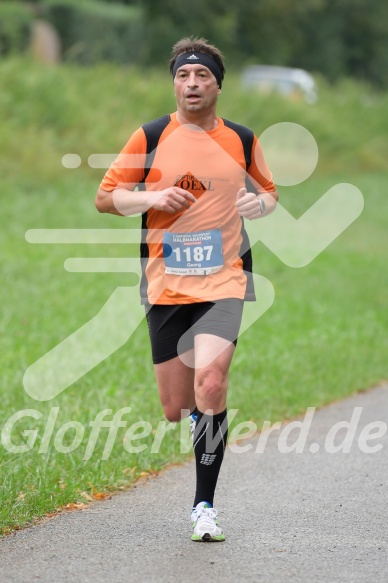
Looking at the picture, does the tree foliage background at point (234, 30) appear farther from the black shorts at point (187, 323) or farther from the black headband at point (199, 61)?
the black shorts at point (187, 323)

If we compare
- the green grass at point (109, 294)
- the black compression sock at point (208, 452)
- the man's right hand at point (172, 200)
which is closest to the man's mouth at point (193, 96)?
the man's right hand at point (172, 200)

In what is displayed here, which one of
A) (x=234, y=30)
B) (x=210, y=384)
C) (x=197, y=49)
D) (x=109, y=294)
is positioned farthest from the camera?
(x=234, y=30)

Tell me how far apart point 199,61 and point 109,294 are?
8834mm

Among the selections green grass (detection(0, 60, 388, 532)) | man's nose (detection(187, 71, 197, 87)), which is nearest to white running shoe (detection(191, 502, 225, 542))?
green grass (detection(0, 60, 388, 532))

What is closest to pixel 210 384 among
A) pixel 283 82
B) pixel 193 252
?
pixel 193 252

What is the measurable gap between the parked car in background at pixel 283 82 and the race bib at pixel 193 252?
93.6 feet

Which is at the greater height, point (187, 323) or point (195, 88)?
point (195, 88)

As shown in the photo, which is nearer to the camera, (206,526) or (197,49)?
(206,526)

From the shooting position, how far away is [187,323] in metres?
6.32

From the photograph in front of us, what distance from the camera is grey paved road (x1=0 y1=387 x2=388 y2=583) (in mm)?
5340

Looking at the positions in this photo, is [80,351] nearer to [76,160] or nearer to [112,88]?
[76,160]

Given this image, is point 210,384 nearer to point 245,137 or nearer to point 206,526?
point 206,526

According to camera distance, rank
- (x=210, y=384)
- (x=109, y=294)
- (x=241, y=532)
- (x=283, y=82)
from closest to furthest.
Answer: (x=210, y=384), (x=241, y=532), (x=109, y=294), (x=283, y=82)

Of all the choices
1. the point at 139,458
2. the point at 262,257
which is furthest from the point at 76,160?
the point at 139,458
